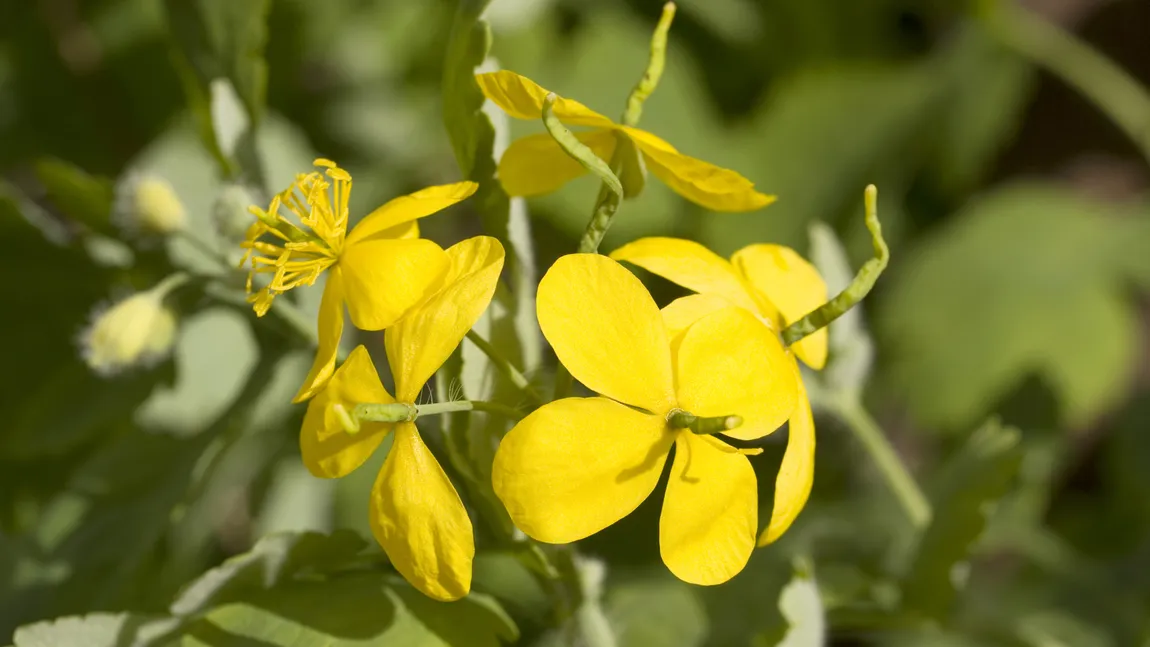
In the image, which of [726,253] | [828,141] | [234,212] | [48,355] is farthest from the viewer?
[828,141]

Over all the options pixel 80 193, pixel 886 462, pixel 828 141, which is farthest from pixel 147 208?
pixel 828 141

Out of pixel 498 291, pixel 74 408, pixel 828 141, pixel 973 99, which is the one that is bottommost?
pixel 74 408

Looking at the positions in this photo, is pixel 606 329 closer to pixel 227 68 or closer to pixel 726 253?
pixel 227 68

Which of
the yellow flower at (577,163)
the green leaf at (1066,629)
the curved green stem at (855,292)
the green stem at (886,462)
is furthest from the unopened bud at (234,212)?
the green leaf at (1066,629)

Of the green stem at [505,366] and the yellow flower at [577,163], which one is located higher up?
the yellow flower at [577,163]

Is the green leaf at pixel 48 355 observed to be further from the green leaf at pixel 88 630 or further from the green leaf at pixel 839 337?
the green leaf at pixel 839 337

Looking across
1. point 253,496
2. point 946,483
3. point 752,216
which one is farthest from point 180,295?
point 752,216

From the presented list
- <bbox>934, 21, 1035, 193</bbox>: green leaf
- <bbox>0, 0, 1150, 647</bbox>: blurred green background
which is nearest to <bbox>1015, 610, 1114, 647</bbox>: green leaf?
<bbox>0, 0, 1150, 647</bbox>: blurred green background
